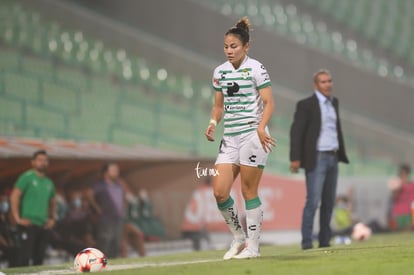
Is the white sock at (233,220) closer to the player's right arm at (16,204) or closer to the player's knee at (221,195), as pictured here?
the player's knee at (221,195)

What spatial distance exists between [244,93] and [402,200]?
1331 cm

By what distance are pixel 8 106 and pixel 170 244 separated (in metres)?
4.09

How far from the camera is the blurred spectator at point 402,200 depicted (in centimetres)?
2248

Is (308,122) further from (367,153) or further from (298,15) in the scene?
(298,15)

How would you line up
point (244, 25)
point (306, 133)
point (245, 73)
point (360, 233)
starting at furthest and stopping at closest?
point (360, 233) → point (306, 133) → point (244, 25) → point (245, 73)

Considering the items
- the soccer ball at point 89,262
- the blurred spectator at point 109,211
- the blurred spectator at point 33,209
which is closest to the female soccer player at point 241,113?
the soccer ball at point 89,262

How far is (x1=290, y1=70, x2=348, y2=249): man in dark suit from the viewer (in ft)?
44.5

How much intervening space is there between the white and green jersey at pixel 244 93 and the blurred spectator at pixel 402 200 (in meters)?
12.1

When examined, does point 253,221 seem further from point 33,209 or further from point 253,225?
point 33,209

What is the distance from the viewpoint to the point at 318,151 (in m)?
13.6

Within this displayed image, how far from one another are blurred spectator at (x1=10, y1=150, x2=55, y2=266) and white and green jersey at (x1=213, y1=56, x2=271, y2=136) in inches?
210

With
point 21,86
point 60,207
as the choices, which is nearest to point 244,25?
point 60,207

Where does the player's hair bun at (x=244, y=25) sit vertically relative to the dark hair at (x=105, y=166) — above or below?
above

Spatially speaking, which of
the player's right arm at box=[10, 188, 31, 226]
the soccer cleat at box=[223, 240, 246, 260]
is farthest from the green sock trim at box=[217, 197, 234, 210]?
the player's right arm at box=[10, 188, 31, 226]
